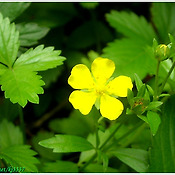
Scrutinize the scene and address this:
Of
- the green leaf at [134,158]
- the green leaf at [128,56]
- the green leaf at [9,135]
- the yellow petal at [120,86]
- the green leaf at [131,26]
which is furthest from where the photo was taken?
the green leaf at [131,26]

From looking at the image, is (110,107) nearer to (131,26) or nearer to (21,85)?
(21,85)

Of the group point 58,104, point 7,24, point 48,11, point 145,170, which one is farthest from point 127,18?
point 145,170

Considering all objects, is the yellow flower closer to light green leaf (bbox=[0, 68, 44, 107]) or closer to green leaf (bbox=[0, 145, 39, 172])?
light green leaf (bbox=[0, 68, 44, 107])

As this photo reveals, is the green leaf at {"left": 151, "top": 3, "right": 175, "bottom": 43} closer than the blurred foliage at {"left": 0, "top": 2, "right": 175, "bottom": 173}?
No

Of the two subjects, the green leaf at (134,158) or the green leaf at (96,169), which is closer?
the green leaf at (134,158)

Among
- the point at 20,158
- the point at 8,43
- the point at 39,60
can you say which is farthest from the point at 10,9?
the point at 20,158

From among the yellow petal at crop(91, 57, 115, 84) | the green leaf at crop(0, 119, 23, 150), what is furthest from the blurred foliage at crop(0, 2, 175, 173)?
the yellow petal at crop(91, 57, 115, 84)

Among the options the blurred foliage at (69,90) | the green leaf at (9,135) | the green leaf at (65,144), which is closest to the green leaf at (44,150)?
the blurred foliage at (69,90)

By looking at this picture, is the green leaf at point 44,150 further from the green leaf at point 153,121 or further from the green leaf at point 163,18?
the green leaf at point 163,18
